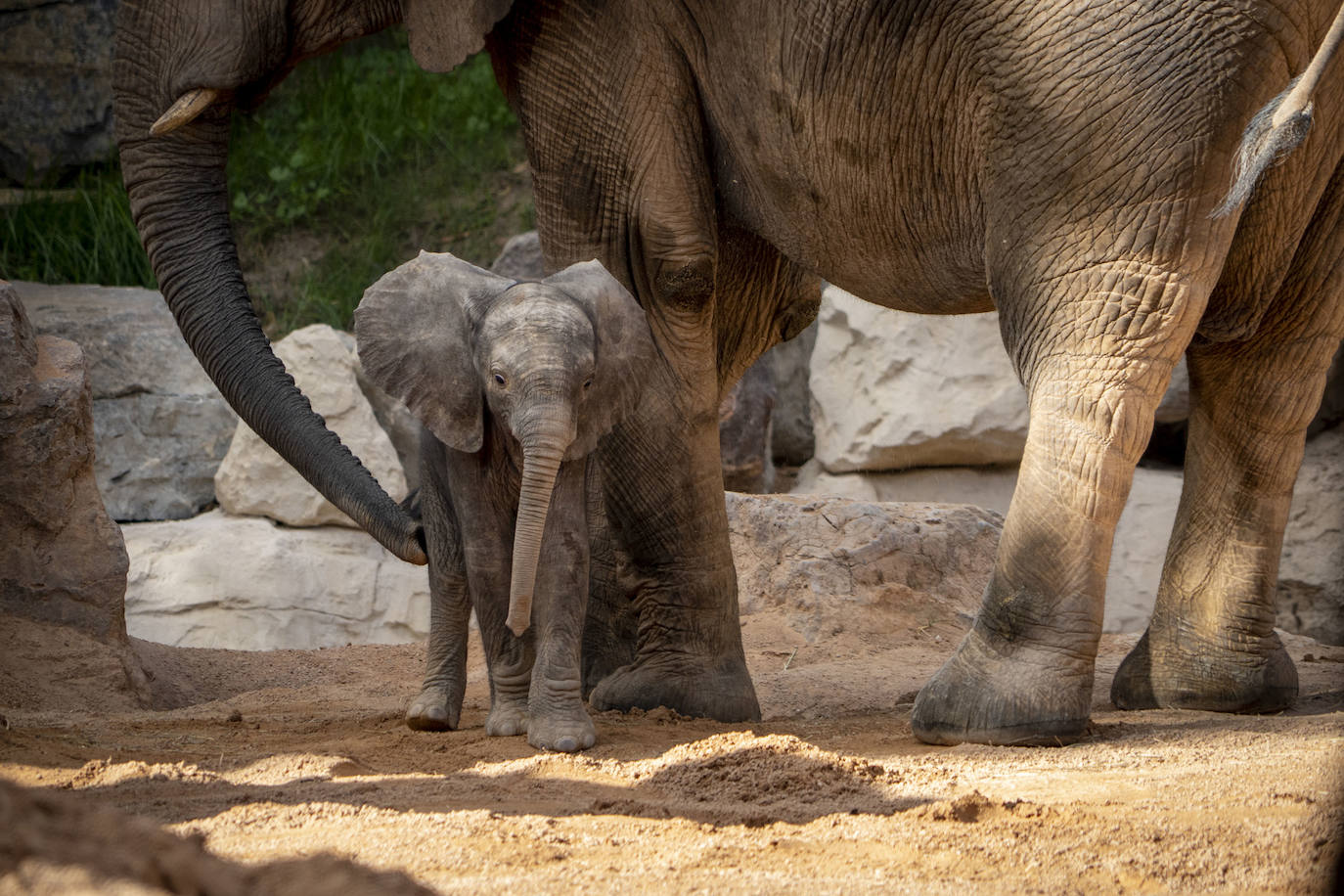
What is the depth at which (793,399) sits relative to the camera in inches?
356

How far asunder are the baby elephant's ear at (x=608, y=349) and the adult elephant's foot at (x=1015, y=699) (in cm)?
107

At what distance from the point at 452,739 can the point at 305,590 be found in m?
3.17

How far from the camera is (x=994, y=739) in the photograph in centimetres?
379

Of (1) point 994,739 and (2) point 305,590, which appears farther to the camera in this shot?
(2) point 305,590

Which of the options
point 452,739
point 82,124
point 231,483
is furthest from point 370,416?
point 452,739

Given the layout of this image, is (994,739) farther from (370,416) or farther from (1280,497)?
(370,416)

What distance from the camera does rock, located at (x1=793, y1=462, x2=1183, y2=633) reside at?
8.17 metres

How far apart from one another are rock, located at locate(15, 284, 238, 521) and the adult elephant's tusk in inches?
132

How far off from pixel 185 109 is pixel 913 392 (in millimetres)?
4810

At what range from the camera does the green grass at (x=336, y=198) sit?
8.77 meters

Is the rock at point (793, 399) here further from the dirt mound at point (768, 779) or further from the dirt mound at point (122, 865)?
the dirt mound at point (122, 865)

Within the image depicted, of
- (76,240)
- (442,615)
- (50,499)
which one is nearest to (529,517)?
(442,615)

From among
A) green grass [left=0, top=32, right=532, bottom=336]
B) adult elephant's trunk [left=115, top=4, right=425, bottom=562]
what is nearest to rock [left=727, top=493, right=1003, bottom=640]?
adult elephant's trunk [left=115, top=4, right=425, bottom=562]

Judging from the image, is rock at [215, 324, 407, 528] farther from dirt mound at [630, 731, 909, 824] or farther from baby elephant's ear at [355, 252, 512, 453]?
dirt mound at [630, 731, 909, 824]
